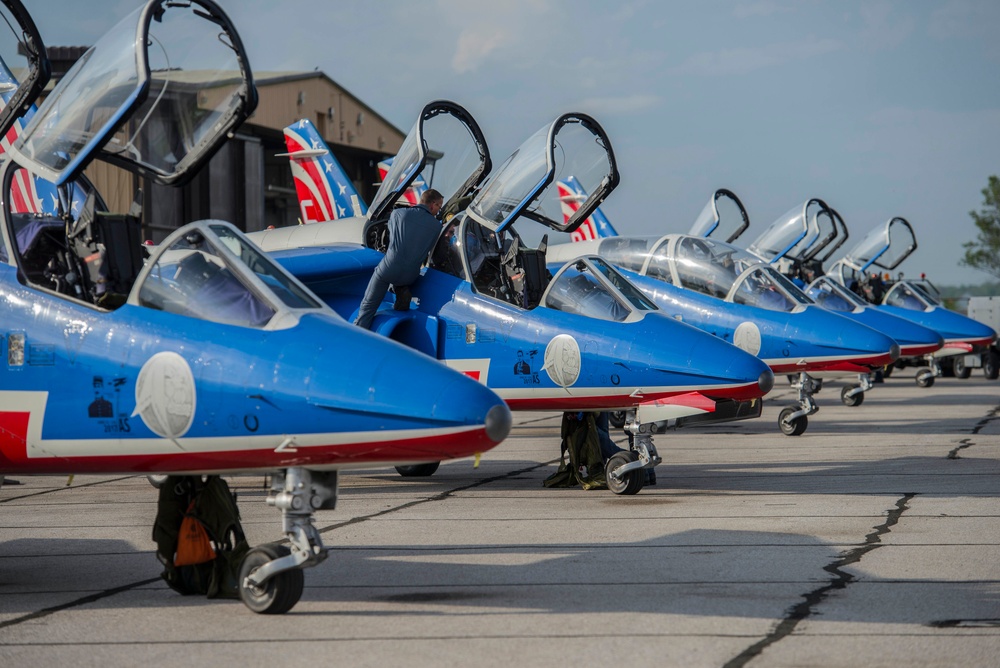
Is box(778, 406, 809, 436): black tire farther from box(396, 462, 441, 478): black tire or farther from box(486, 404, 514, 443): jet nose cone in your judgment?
box(486, 404, 514, 443): jet nose cone

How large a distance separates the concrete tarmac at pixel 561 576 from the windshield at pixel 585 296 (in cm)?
168

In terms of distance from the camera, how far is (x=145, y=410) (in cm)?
631

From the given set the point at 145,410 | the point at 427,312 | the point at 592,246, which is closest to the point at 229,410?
the point at 145,410

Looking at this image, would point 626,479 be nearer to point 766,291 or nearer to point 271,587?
point 271,587

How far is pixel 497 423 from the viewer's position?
588 cm

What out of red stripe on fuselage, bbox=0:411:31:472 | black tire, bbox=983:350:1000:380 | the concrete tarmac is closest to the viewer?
the concrete tarmac

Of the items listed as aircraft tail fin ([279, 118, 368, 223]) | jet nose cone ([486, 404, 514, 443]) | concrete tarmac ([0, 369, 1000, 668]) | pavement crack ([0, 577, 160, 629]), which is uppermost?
aircraft tail fin ([279, 118, 368, 223])

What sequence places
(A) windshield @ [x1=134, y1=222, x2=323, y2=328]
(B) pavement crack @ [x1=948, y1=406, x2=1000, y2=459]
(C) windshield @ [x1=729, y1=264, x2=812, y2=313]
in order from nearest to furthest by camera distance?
(A) windshield @ [x1=134, y1=222, x2=323, y2=328], (B) pavement crack @ [x1=948, y1=406, x2=1000, y2=459], (C) windshield @ [x1=729, y1=264, x2=812, y2=313]

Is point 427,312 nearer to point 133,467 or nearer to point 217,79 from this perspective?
point 217,79

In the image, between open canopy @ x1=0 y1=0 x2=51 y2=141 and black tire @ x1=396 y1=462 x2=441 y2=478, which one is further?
black tire @ x1=396 y1=462 x2=441 y2=478

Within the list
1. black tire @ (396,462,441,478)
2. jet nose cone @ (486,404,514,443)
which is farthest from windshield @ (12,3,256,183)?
black tire @ (396,462,441,478)

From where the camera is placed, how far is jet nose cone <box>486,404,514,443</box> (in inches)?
231

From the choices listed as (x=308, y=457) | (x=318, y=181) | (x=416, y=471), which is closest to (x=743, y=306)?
(x=416, y=471)

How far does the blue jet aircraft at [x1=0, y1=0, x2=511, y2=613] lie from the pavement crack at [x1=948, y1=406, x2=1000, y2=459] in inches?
372
